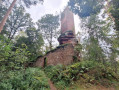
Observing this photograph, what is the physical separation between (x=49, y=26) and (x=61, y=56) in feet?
31.3

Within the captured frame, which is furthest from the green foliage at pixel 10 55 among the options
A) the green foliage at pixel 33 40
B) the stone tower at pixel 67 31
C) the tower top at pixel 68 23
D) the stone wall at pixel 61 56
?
the green foliage at pixel 33 40

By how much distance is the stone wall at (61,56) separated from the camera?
8955 millimetres

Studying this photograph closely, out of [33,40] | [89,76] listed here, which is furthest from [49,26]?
[89,76]

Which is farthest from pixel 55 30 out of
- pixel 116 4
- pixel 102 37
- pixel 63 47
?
pixel 116 4

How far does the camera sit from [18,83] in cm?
391

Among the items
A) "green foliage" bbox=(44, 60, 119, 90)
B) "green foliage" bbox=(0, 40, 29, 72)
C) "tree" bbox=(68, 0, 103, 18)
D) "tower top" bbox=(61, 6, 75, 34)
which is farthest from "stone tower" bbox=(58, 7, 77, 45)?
"green foliage" bbox=(0, 40, 29, 72)

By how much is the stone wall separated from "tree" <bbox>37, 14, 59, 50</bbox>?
20.1ft

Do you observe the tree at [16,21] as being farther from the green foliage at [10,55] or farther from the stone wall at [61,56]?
the green foliage at [10,55]

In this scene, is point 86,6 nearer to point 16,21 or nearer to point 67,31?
point 67,31

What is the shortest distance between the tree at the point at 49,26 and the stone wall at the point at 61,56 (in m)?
6.13

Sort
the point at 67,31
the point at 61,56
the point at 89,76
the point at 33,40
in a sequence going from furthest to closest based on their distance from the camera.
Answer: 1. the point at 33,40
2. the point at 67,31
3. the point at 61,56
4. the point at 89,76

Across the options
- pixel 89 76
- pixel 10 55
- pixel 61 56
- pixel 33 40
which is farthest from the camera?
pixel 33 40

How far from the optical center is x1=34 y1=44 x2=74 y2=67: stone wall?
29.4ft

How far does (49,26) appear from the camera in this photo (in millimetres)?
16203
